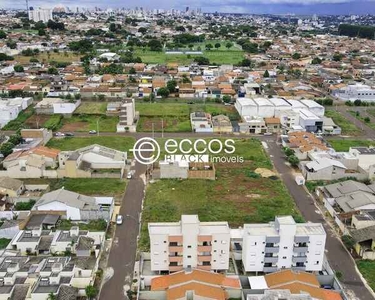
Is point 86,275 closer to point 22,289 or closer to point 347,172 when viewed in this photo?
point 22,289

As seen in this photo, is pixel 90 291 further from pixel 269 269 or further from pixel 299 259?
pixel 299 259

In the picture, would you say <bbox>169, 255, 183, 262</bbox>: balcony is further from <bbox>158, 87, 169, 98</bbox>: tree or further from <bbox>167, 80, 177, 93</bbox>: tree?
<bbox>167, 80, 177, 93</bbox>: tree

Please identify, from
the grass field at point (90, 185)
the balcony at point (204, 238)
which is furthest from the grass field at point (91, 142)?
the balcony at point (204, 238)

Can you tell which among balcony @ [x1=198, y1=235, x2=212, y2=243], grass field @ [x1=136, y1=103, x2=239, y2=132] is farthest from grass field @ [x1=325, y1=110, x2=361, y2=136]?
balcony @ [x1=198, y1=235, x2=212, y2=243]

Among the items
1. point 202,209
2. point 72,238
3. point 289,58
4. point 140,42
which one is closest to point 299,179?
point 202,209

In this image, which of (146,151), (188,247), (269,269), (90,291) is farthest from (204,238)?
(146,151)
